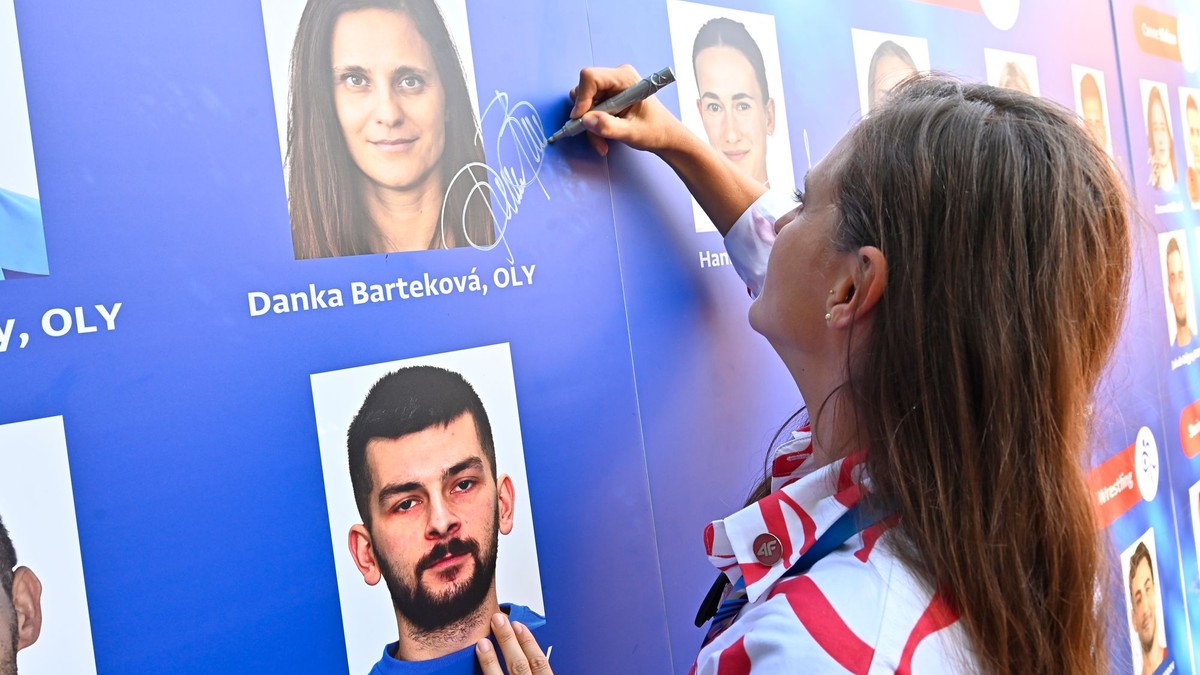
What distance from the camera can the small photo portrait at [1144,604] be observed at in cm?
173

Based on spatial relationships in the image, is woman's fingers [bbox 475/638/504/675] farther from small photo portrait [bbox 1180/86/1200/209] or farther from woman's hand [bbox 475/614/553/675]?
small photo portrait [bbox 1180/86/1200/209]

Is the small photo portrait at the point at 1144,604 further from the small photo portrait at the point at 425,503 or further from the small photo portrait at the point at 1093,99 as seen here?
the small photo portrait at the point at 425,503

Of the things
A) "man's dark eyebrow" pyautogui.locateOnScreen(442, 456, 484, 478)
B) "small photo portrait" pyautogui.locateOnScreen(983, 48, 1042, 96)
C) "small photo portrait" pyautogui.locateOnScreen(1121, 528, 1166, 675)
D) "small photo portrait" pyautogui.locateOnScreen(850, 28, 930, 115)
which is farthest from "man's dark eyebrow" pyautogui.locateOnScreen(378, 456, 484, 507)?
"small photo portrait" pyautogui.locateOnScreen(1121, 528, 1166, 675)

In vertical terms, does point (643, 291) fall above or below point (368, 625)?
above

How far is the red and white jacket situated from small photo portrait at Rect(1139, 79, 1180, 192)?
1730 mm

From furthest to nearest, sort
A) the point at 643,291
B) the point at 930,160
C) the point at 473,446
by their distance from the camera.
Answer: the point at 643,291 < the point at 473,446 < the point at 930,160

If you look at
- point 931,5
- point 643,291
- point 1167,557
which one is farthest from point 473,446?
point 1167,557

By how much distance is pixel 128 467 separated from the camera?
65cm

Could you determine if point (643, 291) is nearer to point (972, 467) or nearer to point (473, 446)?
point (473, 446)

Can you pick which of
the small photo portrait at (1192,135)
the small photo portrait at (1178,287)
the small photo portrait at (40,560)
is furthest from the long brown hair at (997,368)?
the small photo portrait at (1192,135)

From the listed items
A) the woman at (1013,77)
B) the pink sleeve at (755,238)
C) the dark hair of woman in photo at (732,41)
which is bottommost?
the pink sleeve at (755,238)

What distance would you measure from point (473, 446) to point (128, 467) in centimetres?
29

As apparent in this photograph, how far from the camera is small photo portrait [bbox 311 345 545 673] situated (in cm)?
75

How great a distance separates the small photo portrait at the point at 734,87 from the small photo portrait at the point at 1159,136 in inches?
51.9
